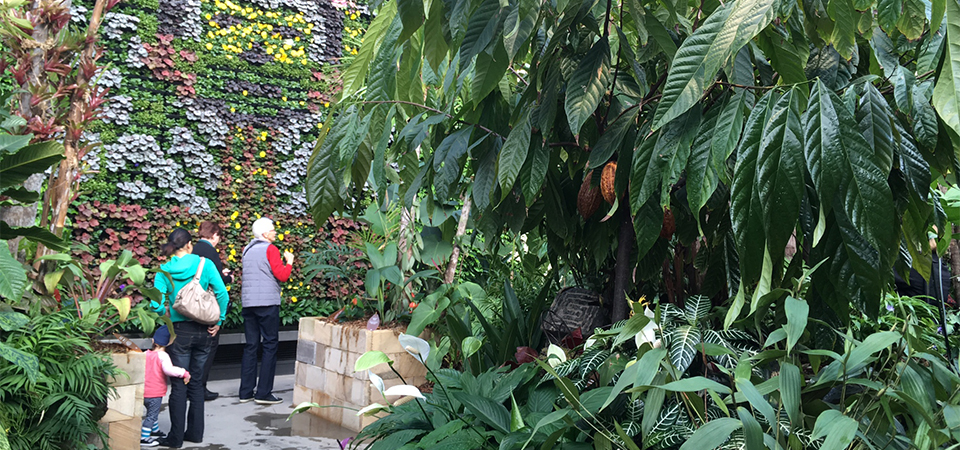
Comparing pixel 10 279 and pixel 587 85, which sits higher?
pixel 587 85

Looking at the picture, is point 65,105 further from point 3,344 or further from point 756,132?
point 756,132

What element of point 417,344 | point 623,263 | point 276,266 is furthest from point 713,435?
point 276,266

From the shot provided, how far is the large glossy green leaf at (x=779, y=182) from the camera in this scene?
941 millimetres

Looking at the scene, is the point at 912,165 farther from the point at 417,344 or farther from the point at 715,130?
the point at 417,344

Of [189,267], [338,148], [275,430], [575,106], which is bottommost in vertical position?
[275,430]

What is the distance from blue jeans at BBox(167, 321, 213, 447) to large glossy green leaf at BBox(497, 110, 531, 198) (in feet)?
12.6

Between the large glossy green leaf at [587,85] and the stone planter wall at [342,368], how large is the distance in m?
3.35

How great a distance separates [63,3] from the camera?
3.53m

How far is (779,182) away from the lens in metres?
0.94

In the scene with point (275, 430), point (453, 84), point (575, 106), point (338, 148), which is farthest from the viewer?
point (275, 430)

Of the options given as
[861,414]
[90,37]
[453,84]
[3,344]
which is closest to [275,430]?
[3,344]

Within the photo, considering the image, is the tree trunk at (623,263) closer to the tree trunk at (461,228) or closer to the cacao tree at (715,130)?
the cacao tree at (715,130)

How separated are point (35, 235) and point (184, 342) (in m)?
1.79

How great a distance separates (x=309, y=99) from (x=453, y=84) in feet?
19.5
